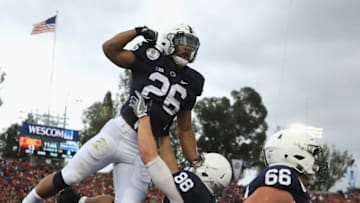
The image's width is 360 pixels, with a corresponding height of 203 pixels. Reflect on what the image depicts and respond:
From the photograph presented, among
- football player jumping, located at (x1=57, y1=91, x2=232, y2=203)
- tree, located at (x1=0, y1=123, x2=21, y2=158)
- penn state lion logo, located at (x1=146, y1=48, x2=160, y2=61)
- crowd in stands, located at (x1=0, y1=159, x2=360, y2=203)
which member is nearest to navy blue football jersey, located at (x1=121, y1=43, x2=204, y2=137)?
penn state lion logo, located at (x1=146, y1=48, x2=160, y2=61)

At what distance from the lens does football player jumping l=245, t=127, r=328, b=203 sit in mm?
3023

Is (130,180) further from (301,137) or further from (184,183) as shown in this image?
(301,137)

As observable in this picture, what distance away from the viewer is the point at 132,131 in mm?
4805

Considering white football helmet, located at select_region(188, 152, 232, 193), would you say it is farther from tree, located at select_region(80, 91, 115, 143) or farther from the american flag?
tree, located at select_region(80, 91, 115, 143)

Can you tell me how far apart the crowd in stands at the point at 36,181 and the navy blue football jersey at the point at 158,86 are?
18207 mm

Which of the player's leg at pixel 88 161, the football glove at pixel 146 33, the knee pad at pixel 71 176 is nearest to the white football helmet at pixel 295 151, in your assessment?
the football glove at pixel 146 33

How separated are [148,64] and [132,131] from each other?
0.63 metres

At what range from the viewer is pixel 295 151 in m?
3.32

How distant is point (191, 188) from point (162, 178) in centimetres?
22

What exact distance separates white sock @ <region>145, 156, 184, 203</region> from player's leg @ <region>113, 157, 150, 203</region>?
1.11m

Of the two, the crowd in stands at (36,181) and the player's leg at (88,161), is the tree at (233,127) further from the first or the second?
the player's leg at (88,161)

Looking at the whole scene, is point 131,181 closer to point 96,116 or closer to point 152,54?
point 152,54

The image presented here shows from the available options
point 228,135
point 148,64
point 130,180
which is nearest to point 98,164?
point 130,180

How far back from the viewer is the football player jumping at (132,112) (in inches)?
185
